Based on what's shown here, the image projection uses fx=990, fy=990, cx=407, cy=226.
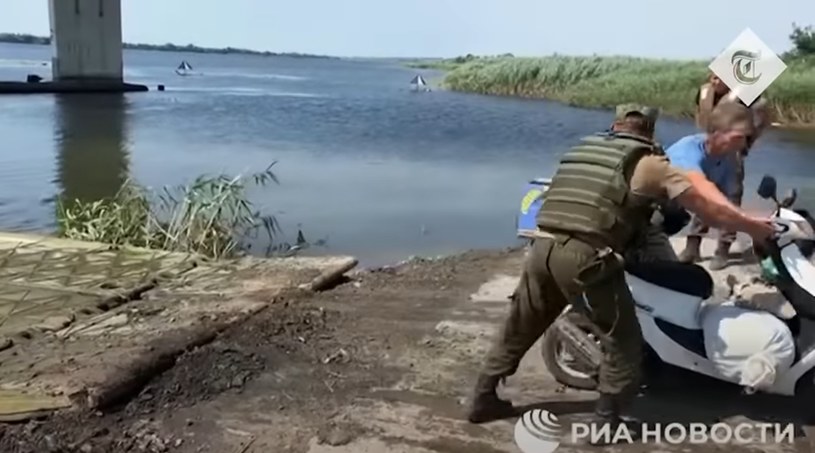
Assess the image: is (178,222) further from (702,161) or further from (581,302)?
(581,302)

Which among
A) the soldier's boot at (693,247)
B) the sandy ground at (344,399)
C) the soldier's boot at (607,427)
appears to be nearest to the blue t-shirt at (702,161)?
the soldier's boot at (693,247)

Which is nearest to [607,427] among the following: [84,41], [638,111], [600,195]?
[600,195]

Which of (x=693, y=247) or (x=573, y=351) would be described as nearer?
(x=573, y=351)

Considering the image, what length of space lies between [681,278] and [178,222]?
5.68m

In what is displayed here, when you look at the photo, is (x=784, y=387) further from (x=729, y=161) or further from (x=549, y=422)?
(x=729, y=161)

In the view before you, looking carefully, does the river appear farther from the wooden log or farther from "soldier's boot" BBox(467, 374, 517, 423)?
"soldier's boot" BBox(467, 374, 517, 423)

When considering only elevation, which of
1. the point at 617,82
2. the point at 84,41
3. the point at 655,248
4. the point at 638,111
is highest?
the point at 638,111

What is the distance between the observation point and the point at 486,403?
4.54 meters

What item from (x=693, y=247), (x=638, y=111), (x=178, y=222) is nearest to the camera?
(x=638, y=111)

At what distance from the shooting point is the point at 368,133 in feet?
85.7

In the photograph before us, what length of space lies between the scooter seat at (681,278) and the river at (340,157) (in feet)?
18.2

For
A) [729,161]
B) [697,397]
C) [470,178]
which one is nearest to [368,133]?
[470,178]

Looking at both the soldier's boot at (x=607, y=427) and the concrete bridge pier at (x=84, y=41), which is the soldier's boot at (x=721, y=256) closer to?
the soldier's boot at (x=607, y=427)

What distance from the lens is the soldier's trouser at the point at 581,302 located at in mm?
4078
